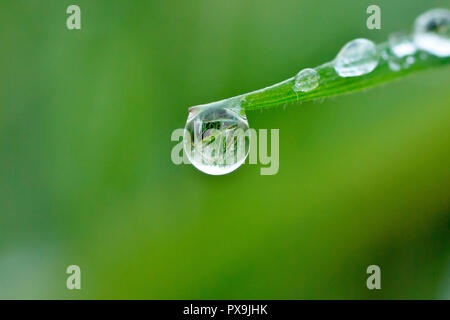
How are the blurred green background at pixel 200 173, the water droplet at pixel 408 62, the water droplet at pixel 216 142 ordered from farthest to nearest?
the blurred green background at pixel 200 173, the water droplet at pixel 216 142, the water droplet at pixel 408 62

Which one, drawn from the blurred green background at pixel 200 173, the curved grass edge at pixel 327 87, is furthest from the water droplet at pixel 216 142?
the blurred green background at pixel 200 173

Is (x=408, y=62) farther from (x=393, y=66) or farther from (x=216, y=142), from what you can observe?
(x=216, y=142)

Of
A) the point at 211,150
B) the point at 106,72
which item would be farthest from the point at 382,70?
the point at 106,72

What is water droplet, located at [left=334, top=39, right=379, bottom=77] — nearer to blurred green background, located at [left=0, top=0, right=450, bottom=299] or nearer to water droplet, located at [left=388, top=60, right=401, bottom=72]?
water droplet, located at [left=388, top=60, right=401, bottom=72]

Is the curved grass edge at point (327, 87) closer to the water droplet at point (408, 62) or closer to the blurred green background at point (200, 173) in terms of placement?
the water droplet at point (408, 62)

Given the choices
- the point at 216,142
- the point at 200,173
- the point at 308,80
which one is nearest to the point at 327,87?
the point at 308,80
